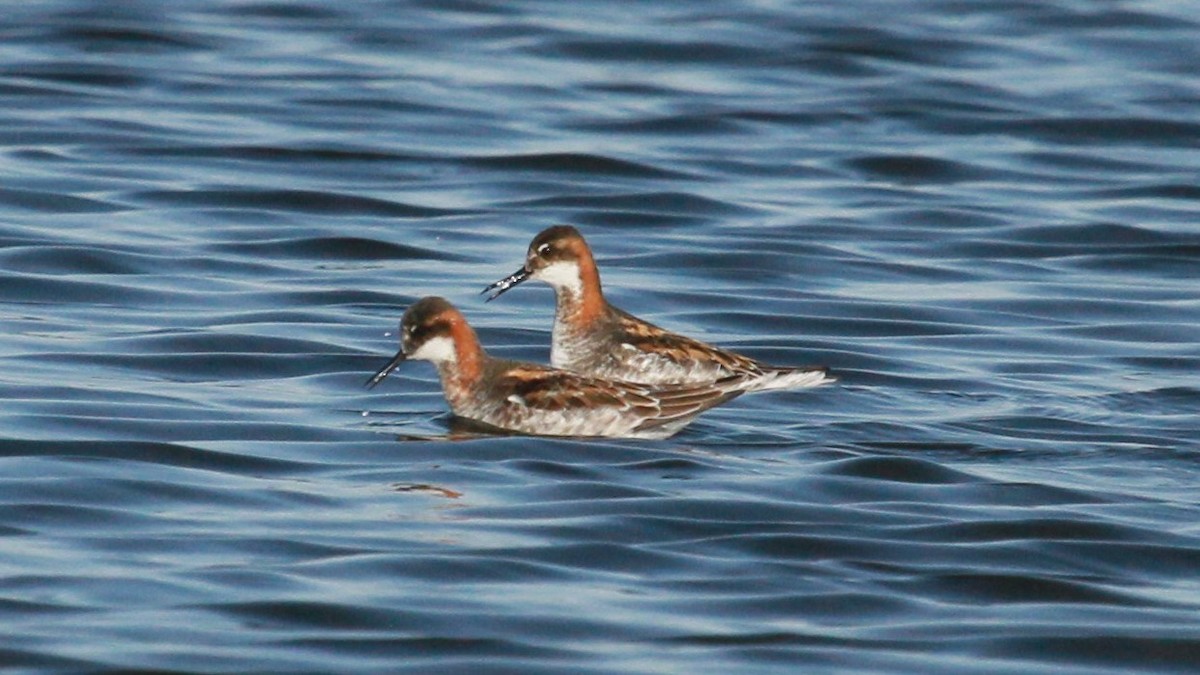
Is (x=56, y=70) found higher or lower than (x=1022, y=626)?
higher

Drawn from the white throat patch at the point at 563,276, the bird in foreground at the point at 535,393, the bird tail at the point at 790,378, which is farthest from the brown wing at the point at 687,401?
the white throat patch at the point at 563,276

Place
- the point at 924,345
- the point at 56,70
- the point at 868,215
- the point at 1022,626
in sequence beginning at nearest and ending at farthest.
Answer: the point at 1022,626 → the point at 924,345 → the point at 868,215 → the point at 56,70

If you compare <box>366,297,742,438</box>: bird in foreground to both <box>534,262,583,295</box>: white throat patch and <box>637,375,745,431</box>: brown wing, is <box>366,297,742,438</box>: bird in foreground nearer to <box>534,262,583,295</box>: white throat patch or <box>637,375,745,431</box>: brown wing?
<box>637,375,745,431</box>: brown wing

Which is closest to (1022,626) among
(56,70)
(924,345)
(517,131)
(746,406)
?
(746,406)

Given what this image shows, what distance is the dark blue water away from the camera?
1009 cm

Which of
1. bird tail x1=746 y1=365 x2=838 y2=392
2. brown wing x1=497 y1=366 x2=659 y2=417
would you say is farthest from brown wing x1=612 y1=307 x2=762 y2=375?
brown wing x1=497 y1=366 x2=659 y2=417

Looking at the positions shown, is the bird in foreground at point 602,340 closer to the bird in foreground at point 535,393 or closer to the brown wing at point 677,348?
the brown wing at point 677,348

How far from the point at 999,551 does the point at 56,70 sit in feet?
54.2

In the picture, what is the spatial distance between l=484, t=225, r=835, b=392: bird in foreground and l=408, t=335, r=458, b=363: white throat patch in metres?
1.12

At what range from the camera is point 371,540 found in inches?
432

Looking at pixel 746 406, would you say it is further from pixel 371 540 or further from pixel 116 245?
pixel 116 245

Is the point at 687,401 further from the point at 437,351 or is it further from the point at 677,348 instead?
the point at 437,351

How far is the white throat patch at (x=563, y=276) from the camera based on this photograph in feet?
49.0

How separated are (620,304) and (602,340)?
292 cm
